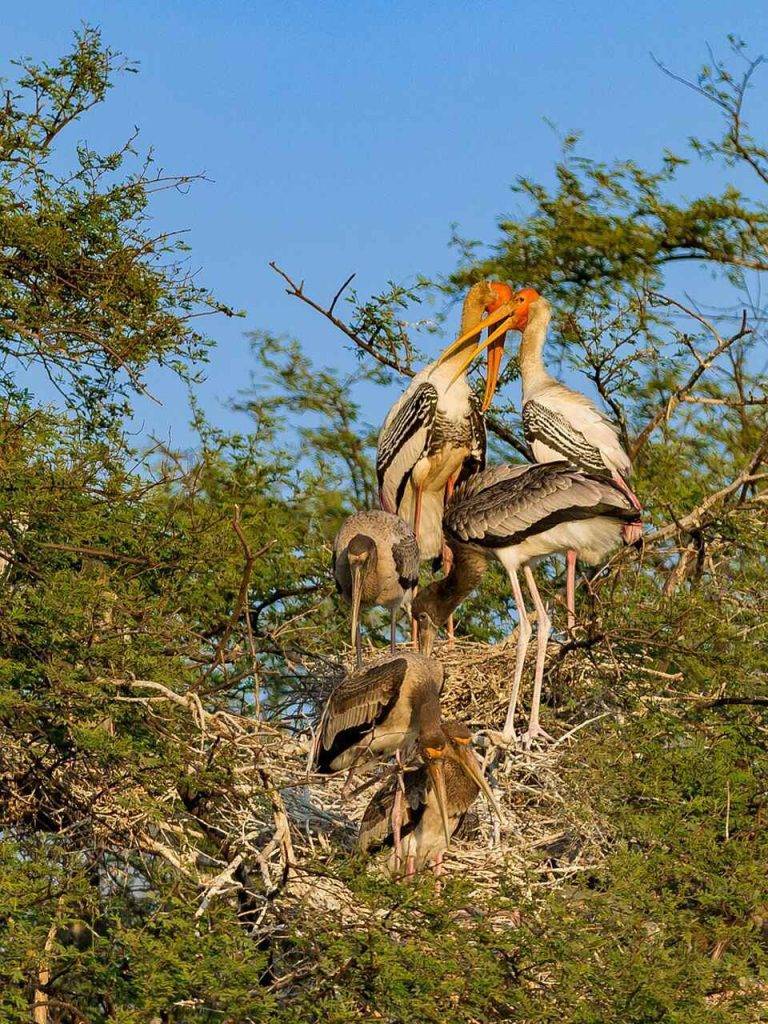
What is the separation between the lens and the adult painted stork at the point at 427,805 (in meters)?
6.36

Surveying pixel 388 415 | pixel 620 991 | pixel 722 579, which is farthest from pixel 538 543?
pixel 620 991

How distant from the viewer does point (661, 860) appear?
5945 mm

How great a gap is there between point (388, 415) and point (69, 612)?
155 inches

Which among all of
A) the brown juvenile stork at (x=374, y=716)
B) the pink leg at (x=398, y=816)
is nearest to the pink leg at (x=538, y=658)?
the brown juvenile stork at (x=374, y=716)

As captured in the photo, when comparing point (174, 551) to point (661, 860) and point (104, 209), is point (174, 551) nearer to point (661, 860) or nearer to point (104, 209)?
point (104, 209)

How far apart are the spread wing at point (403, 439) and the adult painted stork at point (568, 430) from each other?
582 millimetres

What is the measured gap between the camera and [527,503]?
7.90 m

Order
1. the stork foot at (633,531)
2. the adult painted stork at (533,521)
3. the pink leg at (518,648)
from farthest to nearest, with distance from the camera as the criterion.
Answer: the stork foot at (633,531), the adult painted stork at (533,521), the pink leg at (518,648)

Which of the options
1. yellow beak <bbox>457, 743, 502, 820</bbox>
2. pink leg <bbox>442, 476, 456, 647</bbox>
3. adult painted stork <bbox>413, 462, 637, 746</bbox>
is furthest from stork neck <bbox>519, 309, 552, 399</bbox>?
yellow beak <bbox>457, 743, 502, 820</bbox>

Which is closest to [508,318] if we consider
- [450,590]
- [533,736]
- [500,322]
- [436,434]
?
[500,322]

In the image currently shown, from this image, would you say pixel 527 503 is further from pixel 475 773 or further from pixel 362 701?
pixel 475 773

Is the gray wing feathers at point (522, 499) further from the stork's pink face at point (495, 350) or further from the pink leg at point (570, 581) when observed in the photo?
the stork's pink face at point (495, 350)

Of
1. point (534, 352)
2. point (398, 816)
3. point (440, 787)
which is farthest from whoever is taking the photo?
point (534, 352)

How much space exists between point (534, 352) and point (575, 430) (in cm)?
88
